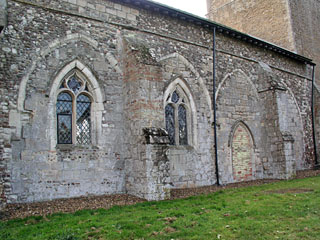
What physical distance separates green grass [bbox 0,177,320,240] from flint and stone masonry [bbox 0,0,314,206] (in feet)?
4.86

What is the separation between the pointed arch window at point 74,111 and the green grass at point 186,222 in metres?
2.78

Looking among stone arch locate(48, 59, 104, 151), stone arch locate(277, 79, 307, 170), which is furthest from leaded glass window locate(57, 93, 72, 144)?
stone arch locate(277, 79, 307, 170)

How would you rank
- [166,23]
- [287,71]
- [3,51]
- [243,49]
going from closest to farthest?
[3,51] → [166,23] → [243,49] → [287,71]

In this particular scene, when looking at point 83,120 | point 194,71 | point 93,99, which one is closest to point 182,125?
point 194,71

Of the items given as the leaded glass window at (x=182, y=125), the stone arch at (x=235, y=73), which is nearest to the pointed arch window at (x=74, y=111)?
the leaded glass window at (x=182, y=125)

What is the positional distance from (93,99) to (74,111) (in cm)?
79

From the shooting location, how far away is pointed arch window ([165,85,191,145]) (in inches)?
464

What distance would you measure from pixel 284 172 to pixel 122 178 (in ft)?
26.8

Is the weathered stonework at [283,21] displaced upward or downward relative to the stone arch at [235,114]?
upward

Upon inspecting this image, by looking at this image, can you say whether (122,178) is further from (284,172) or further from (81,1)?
(284,172)

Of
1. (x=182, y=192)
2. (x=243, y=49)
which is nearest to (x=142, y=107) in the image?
(x=182, y=192)

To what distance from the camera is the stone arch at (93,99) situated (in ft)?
29.2

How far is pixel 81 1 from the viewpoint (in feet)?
32.7

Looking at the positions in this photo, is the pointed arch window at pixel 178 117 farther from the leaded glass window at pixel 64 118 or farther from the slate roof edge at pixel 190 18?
the leaded glass window at pixel 64 118
